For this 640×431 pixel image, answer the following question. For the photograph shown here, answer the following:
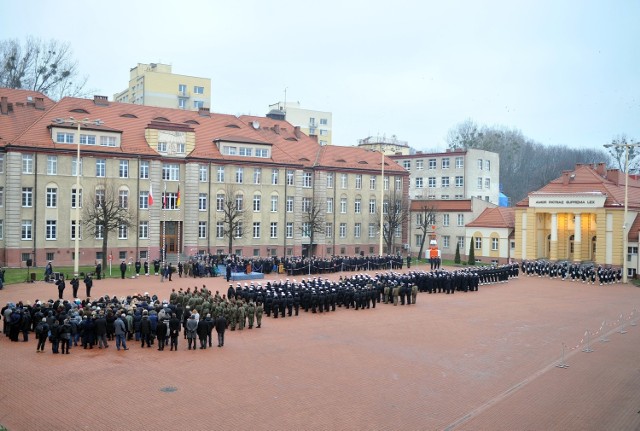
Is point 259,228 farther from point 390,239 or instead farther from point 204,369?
A: point 204,369

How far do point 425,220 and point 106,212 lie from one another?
32.9 metres

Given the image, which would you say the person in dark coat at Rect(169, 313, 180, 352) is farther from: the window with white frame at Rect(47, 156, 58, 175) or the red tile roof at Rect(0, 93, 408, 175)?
the red tile roof at Rect(0, 93, 408, 175)

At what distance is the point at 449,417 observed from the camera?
14258 millimetres

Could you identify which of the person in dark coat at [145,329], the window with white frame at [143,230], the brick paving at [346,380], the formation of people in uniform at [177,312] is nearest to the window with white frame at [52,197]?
the window with white frame at [143,230]

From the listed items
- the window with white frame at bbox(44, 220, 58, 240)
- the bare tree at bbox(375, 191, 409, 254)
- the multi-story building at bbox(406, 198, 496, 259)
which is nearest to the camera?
the window with white frame at bbox(44, 220, 58, 240)

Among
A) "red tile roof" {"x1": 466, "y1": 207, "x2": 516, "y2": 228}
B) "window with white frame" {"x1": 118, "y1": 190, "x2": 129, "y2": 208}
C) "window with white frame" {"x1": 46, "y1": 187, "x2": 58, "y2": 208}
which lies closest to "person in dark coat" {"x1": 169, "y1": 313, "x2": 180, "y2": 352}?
"window with white frame" {"x1": 46, "y1": 187, "x2": 58, "y2": 208}

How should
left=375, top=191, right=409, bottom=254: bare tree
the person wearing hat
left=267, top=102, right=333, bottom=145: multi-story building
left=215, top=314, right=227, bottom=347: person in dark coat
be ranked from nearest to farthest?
the person wearing hat, left=215, top=314, right=227, bottom=347: person in dark coat, left=375, top=191, right=409, bottom=254: bare tree, left=267, top=102, right=333, bottom=145: multi-story building

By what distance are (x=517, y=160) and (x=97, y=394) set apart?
381 ft

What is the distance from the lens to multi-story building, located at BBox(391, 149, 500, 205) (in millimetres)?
72000

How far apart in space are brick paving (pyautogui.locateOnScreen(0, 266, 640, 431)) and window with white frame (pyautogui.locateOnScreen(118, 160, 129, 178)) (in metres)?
26.3

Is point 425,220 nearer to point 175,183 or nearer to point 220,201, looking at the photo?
point 220,201

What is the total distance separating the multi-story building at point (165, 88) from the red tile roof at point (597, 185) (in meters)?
46.7

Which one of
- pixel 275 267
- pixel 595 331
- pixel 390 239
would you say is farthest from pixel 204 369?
pixel 390 239

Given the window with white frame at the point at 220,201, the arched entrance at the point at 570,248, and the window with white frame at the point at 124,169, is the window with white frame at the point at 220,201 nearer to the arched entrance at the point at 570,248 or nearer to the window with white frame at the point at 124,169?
the window with white frame at the point at 124,169
